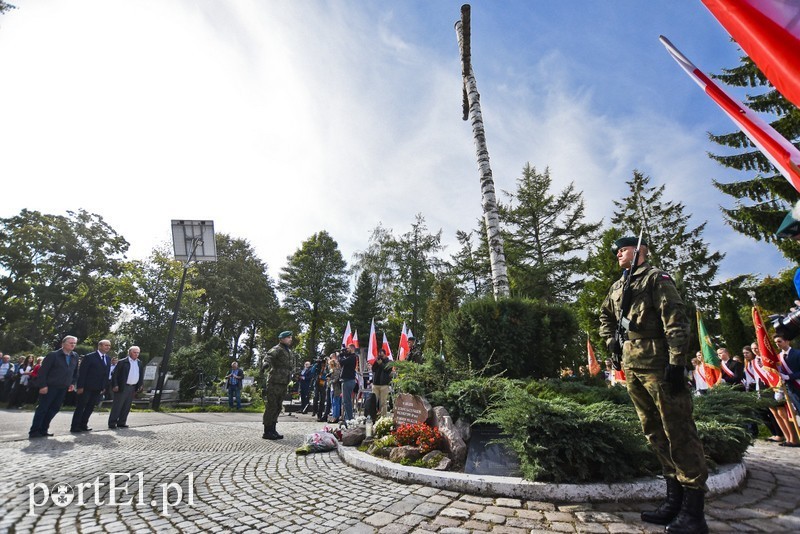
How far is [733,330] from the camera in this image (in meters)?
18.8

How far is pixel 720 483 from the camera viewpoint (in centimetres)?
370

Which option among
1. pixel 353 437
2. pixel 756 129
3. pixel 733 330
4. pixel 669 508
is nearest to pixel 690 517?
pixel 669 508

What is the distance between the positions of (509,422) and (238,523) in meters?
2.70

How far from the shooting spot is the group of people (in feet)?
25.2

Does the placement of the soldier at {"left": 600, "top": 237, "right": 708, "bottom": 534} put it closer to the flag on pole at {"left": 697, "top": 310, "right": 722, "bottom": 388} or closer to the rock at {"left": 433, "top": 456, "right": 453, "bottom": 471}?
the rock at {"left": 433, "top": 456, "right": 453, "bottom": 471}

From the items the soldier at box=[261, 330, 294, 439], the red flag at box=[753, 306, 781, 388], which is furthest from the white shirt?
the red flag at box=[753, 306, 781, 388]

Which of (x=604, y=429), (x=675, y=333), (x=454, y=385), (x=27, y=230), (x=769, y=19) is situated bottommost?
(x=604, y=429)

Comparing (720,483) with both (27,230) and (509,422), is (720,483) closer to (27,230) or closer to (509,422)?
(509,422)

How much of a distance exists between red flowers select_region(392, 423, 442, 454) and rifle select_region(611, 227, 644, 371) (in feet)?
8.32

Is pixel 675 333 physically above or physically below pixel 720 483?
above

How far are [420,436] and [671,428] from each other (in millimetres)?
3049

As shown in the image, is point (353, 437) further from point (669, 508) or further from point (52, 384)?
point (52, 384)

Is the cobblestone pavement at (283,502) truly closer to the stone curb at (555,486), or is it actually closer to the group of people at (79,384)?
the stone curb at (555,486)

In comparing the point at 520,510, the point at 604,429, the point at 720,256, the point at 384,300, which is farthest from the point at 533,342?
the point at 384,300
